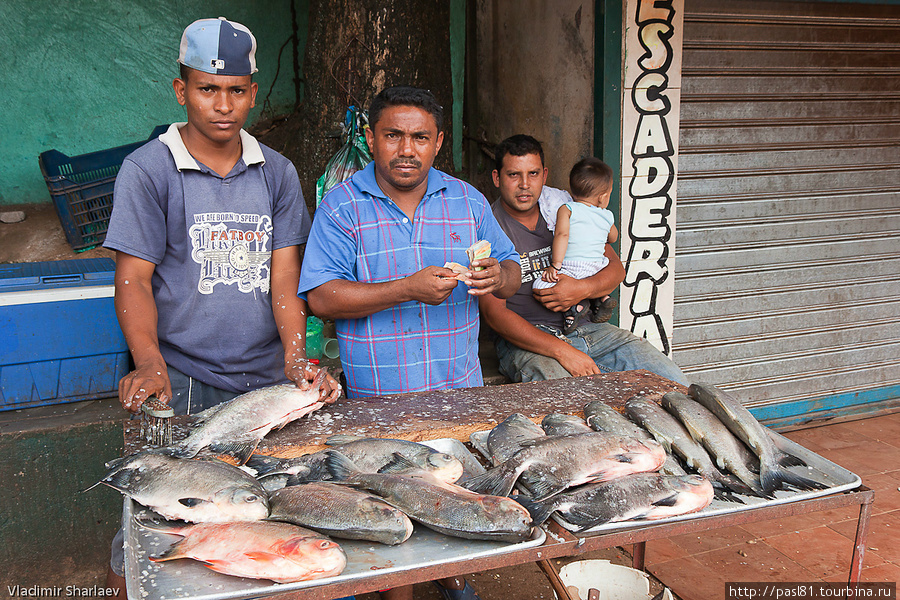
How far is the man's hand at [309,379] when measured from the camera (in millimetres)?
2404

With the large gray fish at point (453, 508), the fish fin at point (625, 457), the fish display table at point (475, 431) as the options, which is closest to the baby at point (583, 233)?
the fish display table at point (475, 431)

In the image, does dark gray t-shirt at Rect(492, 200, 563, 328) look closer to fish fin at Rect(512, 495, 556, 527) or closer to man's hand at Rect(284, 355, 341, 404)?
man's hand at Rect(284, 355, 341, 404)

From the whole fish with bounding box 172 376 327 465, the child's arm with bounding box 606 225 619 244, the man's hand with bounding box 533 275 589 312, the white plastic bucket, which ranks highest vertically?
the child's arm with bounding box 606 225 619 244

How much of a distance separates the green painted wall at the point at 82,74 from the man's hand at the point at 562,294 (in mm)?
3445

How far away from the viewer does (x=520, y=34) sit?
5.27 m

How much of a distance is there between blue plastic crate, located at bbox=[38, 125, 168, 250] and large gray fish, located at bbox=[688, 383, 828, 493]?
369 cm

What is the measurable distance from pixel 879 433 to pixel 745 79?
308cm

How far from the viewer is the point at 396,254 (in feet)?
9.23

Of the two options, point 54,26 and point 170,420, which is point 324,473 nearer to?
point 170,420

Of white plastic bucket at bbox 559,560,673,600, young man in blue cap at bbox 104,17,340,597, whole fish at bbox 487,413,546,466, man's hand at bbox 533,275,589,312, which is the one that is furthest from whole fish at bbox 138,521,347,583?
man's hand at bbox 533,275,589,312

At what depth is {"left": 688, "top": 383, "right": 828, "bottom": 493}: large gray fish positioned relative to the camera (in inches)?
77.4

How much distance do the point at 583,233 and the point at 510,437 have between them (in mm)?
2225

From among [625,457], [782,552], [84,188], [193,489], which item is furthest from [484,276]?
[84,188]

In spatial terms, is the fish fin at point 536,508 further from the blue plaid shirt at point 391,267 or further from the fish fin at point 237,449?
the blue plaid shirt at point 391,267
